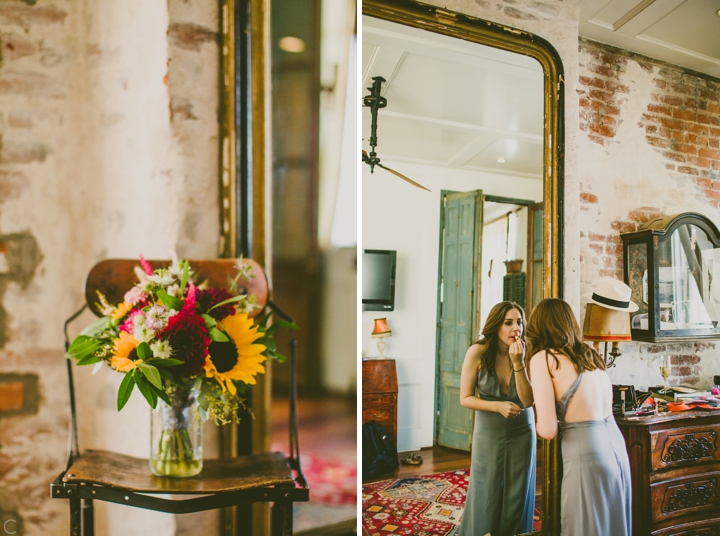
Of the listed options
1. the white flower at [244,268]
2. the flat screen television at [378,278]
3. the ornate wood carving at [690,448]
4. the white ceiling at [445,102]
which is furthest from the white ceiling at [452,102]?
the ornate wood carving at [690,448]

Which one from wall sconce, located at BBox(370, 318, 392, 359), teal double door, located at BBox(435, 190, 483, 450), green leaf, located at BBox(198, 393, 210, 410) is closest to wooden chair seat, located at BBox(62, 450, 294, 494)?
green leaf, located at BBox(198, 393, 210, 410)

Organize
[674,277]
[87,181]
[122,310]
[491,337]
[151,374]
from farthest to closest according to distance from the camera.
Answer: [674,277], [491,337], [87,181], [122,310], [151,374]

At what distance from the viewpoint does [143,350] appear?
2.98ft

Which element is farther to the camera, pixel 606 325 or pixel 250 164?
pixel 606 325

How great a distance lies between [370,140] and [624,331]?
4.64ft

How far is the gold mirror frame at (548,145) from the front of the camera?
5.67 ft

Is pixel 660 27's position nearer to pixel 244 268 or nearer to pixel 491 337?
pixel 491 337

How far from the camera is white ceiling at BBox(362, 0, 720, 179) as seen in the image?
1.56 metres

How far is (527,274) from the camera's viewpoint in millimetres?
1763

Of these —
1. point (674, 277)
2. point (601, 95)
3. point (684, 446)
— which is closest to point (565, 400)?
point (684, 446)

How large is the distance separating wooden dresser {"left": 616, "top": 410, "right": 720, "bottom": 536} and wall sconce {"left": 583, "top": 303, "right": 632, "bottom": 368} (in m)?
0.36

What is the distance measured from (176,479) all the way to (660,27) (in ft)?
10.1

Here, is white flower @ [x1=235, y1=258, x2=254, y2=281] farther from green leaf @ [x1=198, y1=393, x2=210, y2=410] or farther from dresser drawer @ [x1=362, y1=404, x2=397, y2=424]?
dresser drawer @ [x1=362, y1=404, x2=397, y2=424]

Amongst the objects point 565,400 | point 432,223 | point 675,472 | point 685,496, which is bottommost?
point 685,496
